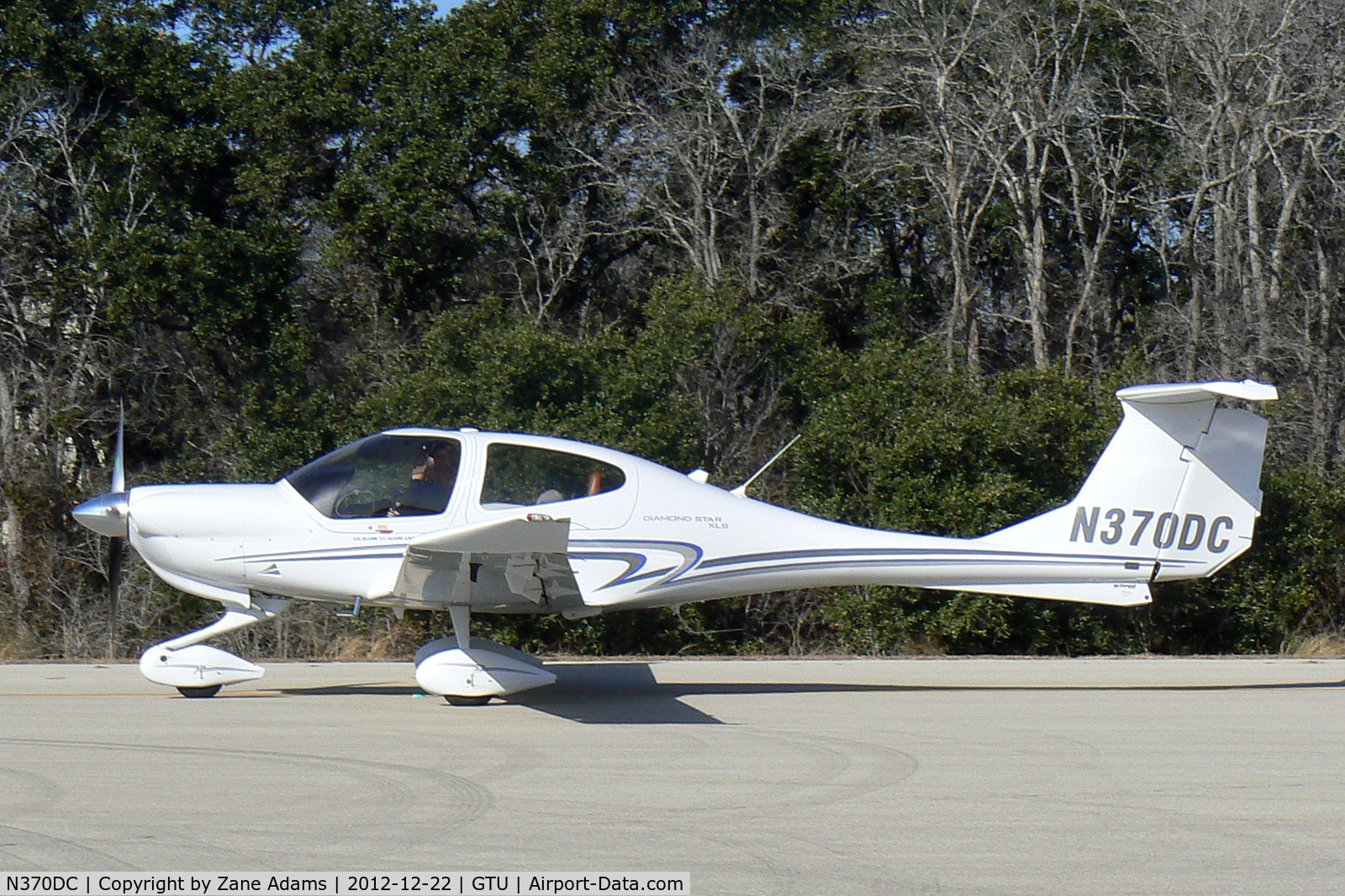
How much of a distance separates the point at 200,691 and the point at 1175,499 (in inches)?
288

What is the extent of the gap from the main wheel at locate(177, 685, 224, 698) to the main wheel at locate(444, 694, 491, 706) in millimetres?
1674

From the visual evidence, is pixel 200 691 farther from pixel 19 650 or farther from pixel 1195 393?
pixel 1195 393

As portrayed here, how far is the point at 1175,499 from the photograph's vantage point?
9781 mm

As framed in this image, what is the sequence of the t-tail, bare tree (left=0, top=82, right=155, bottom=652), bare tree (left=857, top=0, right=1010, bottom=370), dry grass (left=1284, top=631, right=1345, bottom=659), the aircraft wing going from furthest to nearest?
1. bare tree (left=857, top=0, right=1010, bottom=370)
2. bare tree (left=0, top=82, right=155, bottom=652)
3. dry grass (left=1284, top=631, right=1345, bottom=659)
4. the t-tail
5. the aircraft wing

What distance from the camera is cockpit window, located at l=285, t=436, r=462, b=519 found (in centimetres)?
907

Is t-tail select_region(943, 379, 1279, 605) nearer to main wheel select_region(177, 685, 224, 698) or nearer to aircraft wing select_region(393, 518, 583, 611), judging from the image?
aircraft wing select_region(393, 518, 583, 611)

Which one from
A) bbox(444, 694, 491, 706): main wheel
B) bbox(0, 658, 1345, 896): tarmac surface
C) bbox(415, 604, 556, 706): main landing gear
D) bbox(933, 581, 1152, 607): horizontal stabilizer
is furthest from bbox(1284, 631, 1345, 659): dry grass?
bbox(444, 694, 491, 706): main wheel

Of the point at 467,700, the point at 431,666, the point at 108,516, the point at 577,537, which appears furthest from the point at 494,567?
the point at 108,516

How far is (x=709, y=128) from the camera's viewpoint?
19859 mm

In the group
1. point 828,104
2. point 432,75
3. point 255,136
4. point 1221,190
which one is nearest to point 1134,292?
point 1221,190

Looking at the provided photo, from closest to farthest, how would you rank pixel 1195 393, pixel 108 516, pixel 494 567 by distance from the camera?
pixel 494 567, pixel 108 516, pixel 1195 393
